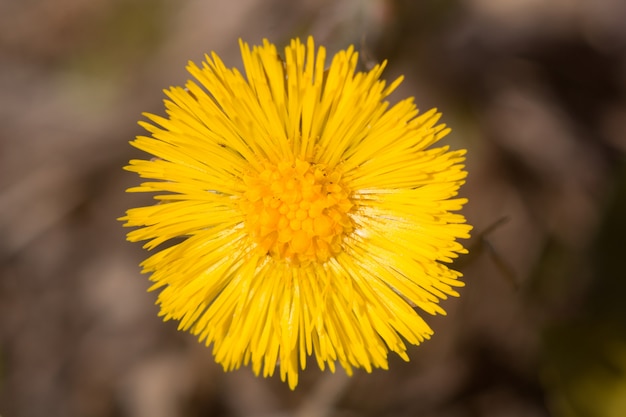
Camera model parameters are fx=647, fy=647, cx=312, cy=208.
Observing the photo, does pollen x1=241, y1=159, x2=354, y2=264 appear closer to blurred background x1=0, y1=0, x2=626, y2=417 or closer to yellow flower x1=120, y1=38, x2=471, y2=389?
yellow flower x1=120, y1=38, x2=471, y2=389

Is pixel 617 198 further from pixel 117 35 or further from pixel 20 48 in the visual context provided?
pixel 20 48

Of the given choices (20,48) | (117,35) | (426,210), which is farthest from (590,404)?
(20,48)

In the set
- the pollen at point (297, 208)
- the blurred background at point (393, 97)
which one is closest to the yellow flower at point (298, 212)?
the pollen at point (297, 208)

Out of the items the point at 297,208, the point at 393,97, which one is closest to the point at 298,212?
the point at 297,208

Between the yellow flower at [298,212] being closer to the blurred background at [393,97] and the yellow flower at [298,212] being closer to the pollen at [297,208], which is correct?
the pollen at [297,208]

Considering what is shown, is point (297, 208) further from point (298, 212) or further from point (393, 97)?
point (393, 97)

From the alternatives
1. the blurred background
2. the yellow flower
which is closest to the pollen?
the yellow flower

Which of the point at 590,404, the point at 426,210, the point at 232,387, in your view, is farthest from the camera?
the point at 232,387
